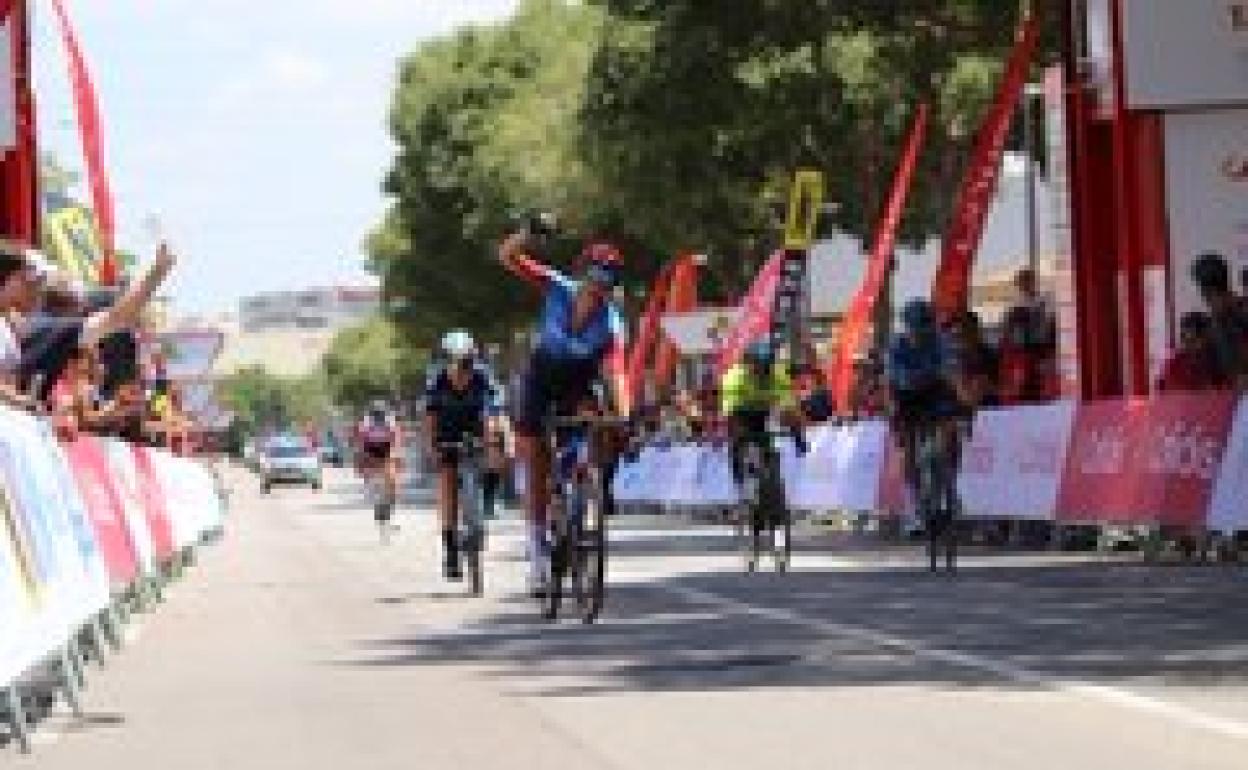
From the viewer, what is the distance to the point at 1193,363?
24594mm

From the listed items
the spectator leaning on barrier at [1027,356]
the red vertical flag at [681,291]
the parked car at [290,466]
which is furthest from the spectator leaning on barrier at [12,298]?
the parked car at [290,466]

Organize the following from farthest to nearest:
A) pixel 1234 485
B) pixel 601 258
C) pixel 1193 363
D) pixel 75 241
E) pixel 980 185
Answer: pixel 75 241, pixel 980 185, pixel 1193 363, pixel 1234 485, pixel 601 258

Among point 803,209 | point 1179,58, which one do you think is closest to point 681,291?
point 803,209

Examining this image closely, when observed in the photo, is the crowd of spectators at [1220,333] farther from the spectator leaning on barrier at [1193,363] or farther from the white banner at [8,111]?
the white banner at [8,111]

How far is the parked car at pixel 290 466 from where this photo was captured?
105812mm

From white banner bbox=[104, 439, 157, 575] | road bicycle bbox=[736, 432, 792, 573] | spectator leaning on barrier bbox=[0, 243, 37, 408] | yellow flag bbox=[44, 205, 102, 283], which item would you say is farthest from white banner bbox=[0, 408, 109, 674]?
yellow flag bbox=[44, 205, 102, 283]

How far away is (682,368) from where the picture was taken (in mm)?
76125

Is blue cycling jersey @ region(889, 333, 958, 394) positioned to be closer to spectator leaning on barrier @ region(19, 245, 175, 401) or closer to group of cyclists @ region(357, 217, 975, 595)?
group of cyclists @ region(357, 217, 975, 595)

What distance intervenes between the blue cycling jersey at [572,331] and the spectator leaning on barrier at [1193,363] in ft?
25.1

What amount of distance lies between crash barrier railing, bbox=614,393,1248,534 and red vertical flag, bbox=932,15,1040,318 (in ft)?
5.30

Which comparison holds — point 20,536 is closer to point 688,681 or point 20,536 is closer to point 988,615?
point 688,681

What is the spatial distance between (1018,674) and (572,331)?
15.9 ft

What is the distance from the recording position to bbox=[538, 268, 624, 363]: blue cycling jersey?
17.9 metres

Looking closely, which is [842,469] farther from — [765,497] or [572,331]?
[572,331]
